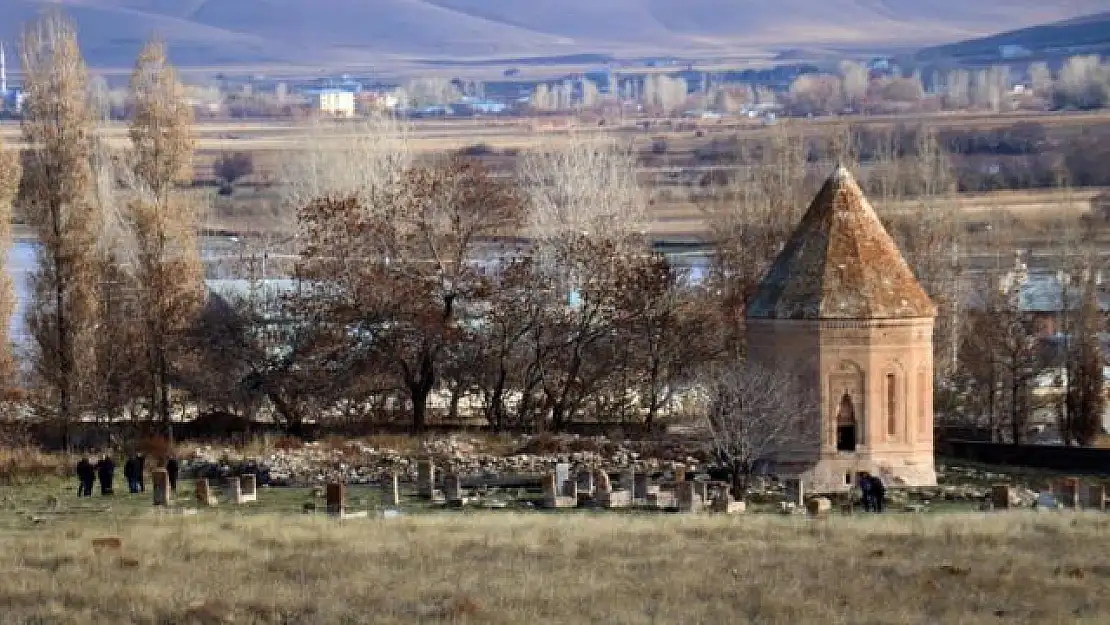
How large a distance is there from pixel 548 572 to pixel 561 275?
2350 cm

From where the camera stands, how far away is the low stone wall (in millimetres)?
37312

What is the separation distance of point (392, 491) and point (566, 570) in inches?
386

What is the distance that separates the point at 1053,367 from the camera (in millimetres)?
46438

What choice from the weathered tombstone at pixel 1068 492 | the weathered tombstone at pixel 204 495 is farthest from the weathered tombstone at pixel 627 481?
the weathered tombstone at pixel 1068 492

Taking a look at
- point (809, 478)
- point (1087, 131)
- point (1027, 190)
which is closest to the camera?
point (809, 478)

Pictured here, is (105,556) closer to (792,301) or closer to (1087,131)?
(792,301)

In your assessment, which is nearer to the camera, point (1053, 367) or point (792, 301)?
point (792, 301)

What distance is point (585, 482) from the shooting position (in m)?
32.4

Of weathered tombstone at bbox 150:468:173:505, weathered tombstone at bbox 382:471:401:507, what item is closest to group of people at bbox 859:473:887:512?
weathered tombstone at bbox 382:471:401:507

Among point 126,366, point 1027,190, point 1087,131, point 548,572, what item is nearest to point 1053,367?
point 126,366

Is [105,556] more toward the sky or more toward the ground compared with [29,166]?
more toward the ground

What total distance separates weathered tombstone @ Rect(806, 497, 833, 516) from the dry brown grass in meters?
1.72

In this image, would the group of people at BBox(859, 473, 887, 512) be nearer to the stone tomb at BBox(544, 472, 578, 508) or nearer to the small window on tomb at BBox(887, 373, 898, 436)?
the stone tomb at BBox(544, 472, 578, 508)

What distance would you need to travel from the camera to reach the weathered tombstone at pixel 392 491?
3055cm
